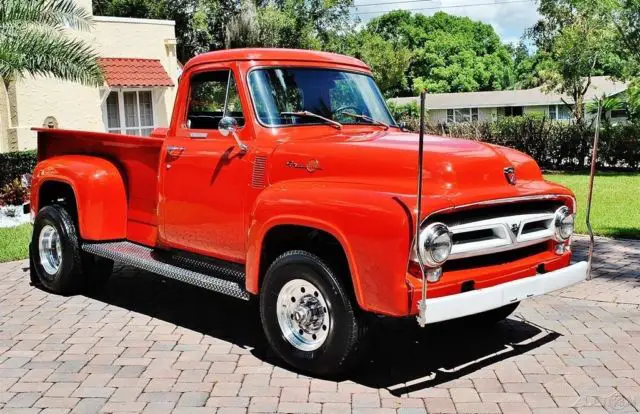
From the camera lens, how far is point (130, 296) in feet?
24.8

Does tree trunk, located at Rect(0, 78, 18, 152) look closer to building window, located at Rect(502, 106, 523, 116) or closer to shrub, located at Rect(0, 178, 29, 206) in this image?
shrub, located at Rect(0, 178, 29, 206)

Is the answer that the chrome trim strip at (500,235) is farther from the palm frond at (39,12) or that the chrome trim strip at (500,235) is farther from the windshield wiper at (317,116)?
the palm frond at (39,12)

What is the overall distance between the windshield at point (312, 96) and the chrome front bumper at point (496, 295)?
1.99m

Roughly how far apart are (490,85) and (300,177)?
7337 cm

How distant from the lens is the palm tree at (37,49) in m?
12.6

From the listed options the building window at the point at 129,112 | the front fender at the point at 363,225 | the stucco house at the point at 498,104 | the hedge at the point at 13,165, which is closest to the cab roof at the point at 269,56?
the front fender at the point at 363,225

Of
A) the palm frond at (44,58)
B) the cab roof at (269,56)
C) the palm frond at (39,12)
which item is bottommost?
the cab roof at (269,56)

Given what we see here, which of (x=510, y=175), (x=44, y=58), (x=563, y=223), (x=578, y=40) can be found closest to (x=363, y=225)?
(x=510, y=175)

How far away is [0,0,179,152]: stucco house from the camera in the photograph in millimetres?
17844

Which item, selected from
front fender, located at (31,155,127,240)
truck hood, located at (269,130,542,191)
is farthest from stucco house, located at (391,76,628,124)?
truck hood, located at (269,130,542,191)

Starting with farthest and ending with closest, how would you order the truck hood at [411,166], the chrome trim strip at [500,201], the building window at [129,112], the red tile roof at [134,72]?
the building window at [129,112], the red tile roof at [134,72], the truck hood at [411,166], the chrome trim strip at [500,201]

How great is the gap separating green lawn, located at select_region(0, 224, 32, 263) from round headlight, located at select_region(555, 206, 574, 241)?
6908 millimetres

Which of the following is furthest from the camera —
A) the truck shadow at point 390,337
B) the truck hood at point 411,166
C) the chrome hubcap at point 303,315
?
the truck shadow at point 390,337

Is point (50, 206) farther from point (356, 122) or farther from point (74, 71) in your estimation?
point (74, 71)
